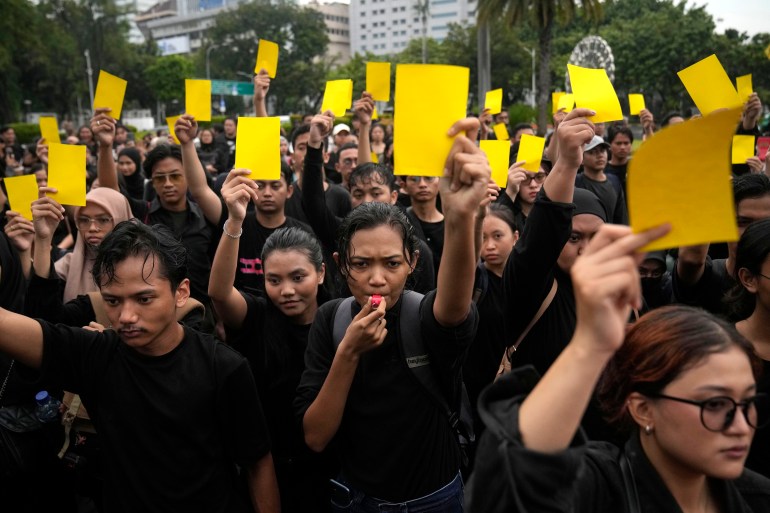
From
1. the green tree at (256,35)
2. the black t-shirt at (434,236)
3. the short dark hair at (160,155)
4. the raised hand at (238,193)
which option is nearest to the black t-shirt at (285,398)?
the raised hand at (238,193)

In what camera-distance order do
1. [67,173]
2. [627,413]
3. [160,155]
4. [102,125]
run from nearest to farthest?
[627,413], [67,173], [102,125], [160,155]

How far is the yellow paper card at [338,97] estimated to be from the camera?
430 centimetres

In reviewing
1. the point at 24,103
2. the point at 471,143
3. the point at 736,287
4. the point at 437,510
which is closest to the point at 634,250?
the point at 471,143

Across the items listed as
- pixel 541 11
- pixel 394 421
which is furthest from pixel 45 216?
pixel 541 11

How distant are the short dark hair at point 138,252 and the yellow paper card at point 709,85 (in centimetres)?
268

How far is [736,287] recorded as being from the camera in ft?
7.61

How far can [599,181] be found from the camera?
510 cm

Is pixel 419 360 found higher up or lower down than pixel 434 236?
lower down

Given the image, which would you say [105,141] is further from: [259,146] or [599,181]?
[599,181]

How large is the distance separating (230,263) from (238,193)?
0.94 feet

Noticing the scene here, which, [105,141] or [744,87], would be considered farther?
[744,87]

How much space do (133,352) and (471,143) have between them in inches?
52.0

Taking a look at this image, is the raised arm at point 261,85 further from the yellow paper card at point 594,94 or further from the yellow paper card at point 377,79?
the yellow paper card at point 594,94

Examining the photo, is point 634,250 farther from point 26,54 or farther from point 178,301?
point 26,54
